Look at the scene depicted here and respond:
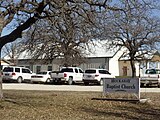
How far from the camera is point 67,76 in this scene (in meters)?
39.9

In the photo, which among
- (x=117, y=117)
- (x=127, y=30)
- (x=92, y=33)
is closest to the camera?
(x=117, y=117)

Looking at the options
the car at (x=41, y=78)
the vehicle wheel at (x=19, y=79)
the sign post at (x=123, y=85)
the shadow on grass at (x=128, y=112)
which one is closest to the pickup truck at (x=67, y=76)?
the car at (x=41, y=78)

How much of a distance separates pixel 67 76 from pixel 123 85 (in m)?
22.9

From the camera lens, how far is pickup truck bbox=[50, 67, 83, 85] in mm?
39969

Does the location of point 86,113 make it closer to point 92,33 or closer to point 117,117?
point 117,117

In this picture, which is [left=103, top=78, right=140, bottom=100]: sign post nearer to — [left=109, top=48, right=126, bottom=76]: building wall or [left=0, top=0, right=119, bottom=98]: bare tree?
[left=0, top=0, right=119, bottom=98]: bare tree

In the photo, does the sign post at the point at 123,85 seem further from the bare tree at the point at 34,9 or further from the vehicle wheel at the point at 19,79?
the vehicle wheel at the point at 19,79

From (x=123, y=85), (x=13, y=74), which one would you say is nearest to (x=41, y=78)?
(x=13, y=74)

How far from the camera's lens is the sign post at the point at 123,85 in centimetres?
1700

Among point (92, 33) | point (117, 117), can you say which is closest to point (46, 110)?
point (117, 117)

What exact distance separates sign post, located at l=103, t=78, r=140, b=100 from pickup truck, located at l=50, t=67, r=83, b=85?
72.6 feet

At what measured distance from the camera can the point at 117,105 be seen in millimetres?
15977

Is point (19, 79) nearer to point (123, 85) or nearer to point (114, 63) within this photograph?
point (123, 85)

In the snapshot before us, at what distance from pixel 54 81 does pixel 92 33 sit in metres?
23.2
